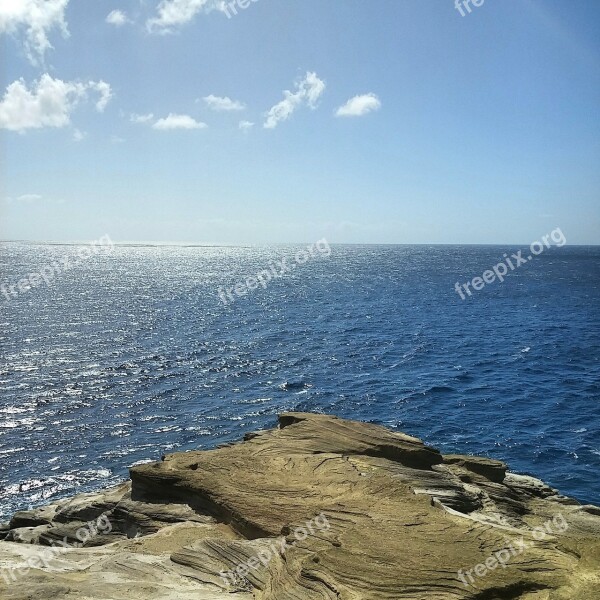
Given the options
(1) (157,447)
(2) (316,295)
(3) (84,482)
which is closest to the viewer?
(3) (84,482)

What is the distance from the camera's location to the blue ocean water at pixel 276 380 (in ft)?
135

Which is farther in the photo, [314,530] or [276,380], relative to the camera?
[276,380]

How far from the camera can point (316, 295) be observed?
429 ft

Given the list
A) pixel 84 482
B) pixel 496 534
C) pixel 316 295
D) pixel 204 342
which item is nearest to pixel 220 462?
pixel 496 534

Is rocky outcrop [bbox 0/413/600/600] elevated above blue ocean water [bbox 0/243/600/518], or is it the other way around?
rocky outcrop [bbox 0/413/600/600]

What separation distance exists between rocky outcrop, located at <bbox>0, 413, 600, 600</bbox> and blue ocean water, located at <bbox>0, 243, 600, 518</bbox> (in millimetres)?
13248

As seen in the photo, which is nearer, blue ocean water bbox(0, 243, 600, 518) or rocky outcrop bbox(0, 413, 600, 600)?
rocky outcrop bbox(0, 413, 600, 600)

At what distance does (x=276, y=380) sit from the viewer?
191ft

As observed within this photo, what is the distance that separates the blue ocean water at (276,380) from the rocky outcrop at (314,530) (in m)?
13.2

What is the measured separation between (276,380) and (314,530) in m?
40.1

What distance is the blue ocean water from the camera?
135 ft

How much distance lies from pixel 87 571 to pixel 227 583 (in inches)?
206

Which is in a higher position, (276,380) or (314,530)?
(314,530)

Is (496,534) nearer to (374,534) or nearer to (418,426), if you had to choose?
(374,534)
